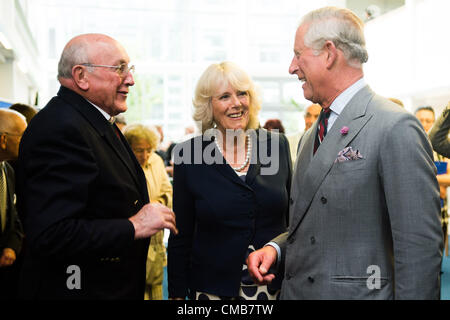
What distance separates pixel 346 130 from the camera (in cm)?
146

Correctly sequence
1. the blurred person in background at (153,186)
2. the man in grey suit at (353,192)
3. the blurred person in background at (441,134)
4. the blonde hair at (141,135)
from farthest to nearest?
the blonde hair at (141,135)
the blurred person in background at (153,186)
the blurred person in background at (441,134)
the man in grey suit at (353,192)

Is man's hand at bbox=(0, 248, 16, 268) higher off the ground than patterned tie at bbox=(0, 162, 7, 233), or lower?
lower

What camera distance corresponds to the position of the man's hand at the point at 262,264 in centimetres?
163

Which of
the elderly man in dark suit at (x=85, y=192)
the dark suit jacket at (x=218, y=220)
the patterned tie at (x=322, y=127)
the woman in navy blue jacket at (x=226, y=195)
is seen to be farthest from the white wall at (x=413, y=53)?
the elderly man in dark suit at (x=85, y=192)

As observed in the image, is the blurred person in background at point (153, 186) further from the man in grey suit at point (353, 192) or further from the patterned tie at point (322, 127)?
the patterned tie at point (322, 127)

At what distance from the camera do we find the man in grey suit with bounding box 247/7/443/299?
129 centimetres

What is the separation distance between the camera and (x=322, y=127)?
1619 millimetres

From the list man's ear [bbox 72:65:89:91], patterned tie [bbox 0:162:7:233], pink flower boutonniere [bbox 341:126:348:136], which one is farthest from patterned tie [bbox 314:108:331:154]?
patterned tie [bbox 0:162:7:233]

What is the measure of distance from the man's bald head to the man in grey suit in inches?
64.2

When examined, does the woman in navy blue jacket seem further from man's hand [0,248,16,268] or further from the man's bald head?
man's hand [0,248,16,268]

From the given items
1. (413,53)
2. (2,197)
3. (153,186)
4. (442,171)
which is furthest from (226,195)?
(413,53)

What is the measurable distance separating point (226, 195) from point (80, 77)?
2.76 ft

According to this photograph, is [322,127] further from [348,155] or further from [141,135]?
[141,135]

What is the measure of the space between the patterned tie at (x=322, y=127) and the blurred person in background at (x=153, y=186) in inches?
88.1
